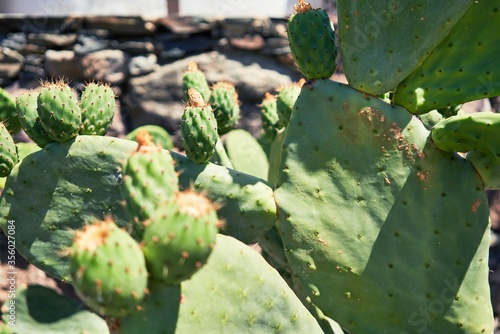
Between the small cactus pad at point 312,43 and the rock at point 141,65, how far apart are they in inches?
82.6

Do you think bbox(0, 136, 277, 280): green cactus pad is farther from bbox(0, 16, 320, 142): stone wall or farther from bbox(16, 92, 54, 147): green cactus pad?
bbox(0, 16, 320, 142): stone wall

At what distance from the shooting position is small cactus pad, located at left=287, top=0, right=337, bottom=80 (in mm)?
1940

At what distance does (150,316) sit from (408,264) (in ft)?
2.61

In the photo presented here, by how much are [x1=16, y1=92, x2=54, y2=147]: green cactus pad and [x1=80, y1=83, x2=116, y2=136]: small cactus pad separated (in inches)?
4.5

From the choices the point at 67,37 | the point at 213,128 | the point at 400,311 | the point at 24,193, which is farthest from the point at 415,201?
the point at 67,37

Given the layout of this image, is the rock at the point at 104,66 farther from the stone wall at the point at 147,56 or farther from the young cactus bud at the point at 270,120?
the young cactus bud at the point at 270,120

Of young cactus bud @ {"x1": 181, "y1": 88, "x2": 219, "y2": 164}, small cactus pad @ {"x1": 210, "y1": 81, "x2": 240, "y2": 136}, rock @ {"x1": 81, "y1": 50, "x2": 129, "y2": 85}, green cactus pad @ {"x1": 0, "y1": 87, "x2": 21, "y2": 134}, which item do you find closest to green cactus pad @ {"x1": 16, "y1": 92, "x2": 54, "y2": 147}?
green cactus pad @ {"x1": 0, "y1": 87, "x2": 21, "y2": 134}

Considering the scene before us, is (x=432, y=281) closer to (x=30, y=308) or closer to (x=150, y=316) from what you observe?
(x=150, y=316)

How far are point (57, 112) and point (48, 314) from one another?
637 millimetres

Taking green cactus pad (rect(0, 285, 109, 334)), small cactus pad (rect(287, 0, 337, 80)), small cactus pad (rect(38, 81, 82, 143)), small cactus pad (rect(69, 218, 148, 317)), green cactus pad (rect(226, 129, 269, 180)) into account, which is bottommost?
green cactus pad (rect(0, 285, 109, 334))

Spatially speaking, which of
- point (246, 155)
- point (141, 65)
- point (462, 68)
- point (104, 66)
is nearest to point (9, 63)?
point (104, 66)

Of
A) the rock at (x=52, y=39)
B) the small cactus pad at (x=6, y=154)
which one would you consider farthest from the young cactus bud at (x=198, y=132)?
the rock at (x=52, y=39)

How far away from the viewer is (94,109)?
2.10 meters

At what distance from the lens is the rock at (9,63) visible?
3824 mm
